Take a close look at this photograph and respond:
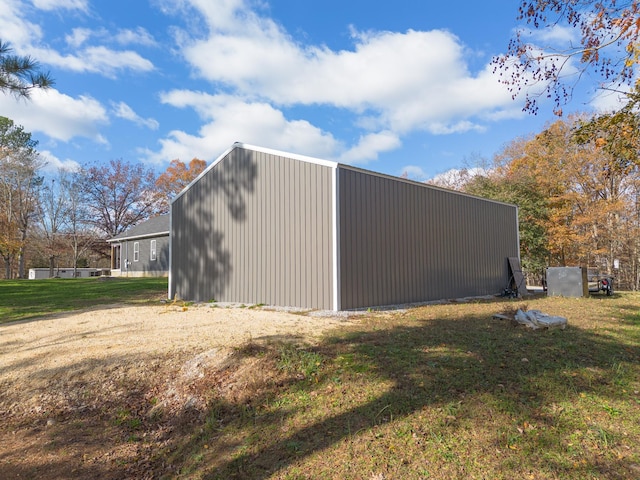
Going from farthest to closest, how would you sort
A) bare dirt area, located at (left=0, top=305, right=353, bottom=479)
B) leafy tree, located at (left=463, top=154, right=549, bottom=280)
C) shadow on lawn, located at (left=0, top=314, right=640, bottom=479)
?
leafy tree, located at (left=463, top=154, right=549, bottom=280) < bare dirt area, located at (left=0, top=305, right=353, bottom=479) < shadow on lawn, located at (left=0, top=314, right=640, bottom=479)

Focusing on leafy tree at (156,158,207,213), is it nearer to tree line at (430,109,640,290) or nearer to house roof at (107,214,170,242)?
house roof at (107,214,170,242)

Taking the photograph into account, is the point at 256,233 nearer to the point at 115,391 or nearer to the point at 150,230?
the point at 115,391

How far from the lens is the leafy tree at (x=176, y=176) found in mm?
35031

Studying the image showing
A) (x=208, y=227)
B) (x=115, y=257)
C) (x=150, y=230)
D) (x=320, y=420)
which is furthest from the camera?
(x=115, y=257)

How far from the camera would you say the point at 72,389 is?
13.1 feet

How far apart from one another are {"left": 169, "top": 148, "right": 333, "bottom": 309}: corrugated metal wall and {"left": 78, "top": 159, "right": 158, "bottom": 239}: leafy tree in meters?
26.3

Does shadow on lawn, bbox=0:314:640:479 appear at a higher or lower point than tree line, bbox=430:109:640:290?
lower

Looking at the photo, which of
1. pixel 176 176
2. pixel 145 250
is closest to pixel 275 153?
pixel 145 250

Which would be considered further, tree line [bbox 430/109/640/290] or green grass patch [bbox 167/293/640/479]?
tree line [bbox 430/109/640/290]

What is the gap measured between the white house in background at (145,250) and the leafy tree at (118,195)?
797cm

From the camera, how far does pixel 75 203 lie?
1238 inches

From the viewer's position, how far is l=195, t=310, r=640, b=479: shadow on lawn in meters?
2.82

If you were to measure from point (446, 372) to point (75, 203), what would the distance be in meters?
35.2

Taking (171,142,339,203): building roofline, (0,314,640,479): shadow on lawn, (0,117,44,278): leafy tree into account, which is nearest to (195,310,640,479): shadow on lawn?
(0,314,640,479): shadow on lawn
